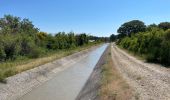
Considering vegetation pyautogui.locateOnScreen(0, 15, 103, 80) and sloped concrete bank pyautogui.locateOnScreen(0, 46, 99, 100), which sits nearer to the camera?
sloped concrete bank pyautogui.locateOnScreen(0, 46, 99, 100)

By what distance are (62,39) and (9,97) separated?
6187 cm

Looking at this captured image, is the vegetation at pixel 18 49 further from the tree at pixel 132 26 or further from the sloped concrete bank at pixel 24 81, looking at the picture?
the tree at pixel 132 26

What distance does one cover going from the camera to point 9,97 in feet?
64.6

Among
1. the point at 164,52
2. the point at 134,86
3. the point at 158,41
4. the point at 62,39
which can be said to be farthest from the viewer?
the point at 62,39

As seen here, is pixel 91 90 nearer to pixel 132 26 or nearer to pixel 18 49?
pixel 18 49

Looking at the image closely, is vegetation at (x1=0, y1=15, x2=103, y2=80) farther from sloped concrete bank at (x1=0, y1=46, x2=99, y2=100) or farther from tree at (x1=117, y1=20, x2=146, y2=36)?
tree at (x1=117, y1=20, x2=146, y2=36)

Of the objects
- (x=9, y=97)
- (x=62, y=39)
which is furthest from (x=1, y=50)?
(x=62, y=39)

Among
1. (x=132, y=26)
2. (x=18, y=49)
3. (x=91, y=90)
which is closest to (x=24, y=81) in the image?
(x=91, y=90)

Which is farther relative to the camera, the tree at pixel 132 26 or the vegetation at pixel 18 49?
the tree at pixel 132 26

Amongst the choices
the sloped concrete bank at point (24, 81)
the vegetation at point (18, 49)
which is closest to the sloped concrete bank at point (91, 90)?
the sloped concrete bank at point (24, 81)

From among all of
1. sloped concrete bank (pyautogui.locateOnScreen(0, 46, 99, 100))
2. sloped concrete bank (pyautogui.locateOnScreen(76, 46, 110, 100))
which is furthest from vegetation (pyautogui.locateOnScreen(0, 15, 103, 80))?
sloped concrete bank (pyautogui.locateOnScreen(76, 46, 110, 100))

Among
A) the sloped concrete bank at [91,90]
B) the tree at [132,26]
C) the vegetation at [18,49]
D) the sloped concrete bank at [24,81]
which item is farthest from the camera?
the tree at [132,26]

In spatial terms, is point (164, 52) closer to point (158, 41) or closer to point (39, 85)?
point (158, 41)

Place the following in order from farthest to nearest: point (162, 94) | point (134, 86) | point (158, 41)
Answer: point (158, 41) < point (134, 86) < point (162, 94)
